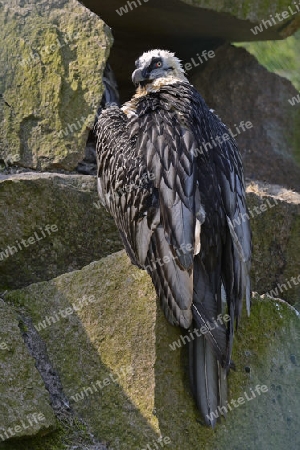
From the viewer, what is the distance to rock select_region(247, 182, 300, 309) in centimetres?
614

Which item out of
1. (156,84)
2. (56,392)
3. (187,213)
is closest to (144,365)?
(56,392)

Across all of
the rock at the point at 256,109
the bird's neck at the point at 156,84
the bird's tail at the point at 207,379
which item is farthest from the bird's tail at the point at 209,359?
the rock at the point at 256,109

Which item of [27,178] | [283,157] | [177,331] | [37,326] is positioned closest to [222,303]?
[177,331]

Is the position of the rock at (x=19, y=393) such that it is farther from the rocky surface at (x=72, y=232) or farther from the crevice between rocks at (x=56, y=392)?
the rocky surface at (x=72, y=232)

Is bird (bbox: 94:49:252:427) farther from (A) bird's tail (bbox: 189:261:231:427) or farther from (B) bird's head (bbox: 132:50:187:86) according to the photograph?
(B) bird's head (bbox: 132:50:187:86)

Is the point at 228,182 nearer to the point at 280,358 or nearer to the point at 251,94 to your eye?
the point at 280,358

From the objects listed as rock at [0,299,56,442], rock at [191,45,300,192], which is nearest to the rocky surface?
rock at [0,299,56,442]

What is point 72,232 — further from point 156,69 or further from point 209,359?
point 209,359

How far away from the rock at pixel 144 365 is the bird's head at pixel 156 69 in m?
1.76

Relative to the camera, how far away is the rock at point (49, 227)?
5500 mm

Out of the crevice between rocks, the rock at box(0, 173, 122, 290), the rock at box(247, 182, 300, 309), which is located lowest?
the rock at box(247, 182, 300, 309)

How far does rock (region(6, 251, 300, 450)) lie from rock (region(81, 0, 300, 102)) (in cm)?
294

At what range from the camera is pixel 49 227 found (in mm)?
5629

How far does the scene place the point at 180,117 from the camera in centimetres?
520
